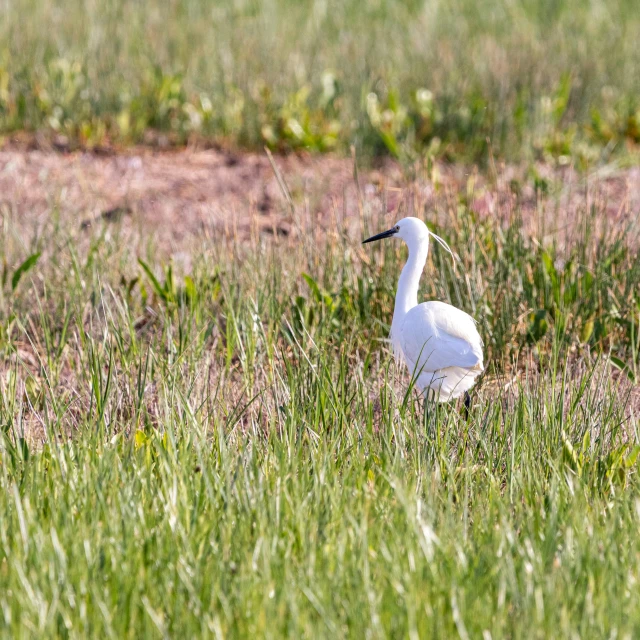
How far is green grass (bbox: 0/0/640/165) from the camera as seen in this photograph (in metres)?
6.66

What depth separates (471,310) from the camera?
3.93 metres

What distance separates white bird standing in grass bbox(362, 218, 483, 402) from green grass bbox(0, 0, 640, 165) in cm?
251

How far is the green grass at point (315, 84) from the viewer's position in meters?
6.66

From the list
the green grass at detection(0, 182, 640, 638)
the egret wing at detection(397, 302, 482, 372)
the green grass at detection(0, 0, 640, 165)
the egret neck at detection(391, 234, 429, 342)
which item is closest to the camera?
the green grass at detection(0, 182, 640, 638)

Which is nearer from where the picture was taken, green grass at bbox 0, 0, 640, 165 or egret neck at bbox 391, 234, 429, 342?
egret neck at bbox 391, 234, 429, 342

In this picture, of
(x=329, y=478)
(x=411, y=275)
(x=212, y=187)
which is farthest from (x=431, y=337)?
(x=212, y=187)

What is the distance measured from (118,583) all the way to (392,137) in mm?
4717

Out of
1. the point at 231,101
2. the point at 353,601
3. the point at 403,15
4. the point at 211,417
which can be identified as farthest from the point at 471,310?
the point at 403,15

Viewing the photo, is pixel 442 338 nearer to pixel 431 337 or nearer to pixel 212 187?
pixel 431 337

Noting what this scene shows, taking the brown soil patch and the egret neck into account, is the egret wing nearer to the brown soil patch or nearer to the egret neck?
the egret neck

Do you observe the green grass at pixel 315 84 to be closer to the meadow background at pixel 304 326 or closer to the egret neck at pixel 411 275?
the meadow background at pixel 304 326

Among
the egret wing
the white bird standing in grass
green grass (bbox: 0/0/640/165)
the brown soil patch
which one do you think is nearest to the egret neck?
the white bird standing in grass

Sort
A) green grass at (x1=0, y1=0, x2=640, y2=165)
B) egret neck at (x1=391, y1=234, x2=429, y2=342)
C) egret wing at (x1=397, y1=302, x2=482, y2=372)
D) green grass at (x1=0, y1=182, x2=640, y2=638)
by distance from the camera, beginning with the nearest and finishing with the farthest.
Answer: green grass at (x1=0, y1=182, x2=640, y2=638), egret wing at (x1=397, y1=302, x2=482, y2=372), egret neck at (x1=391, y1=234, x2=429, y2=342), green grass at (x1=0, y1=0, x2=640, y2=165)

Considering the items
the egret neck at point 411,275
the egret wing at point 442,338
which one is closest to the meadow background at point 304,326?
the egret wing at point 442,338
